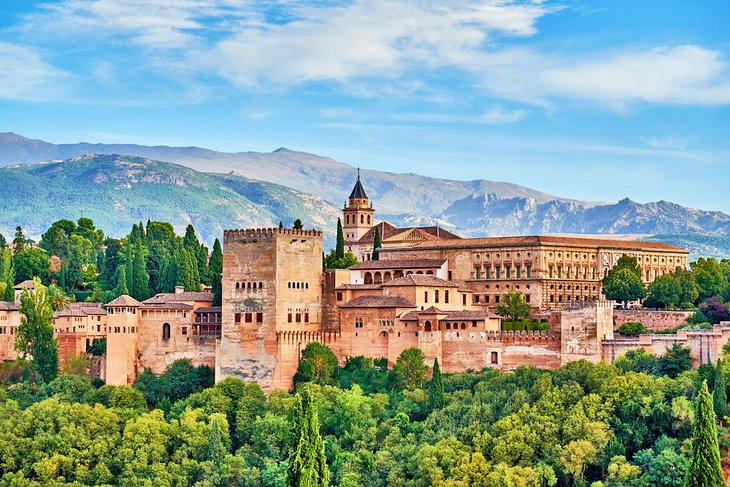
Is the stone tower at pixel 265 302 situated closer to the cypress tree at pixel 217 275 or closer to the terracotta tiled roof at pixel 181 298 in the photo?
the cypress tree at pixel 217 275

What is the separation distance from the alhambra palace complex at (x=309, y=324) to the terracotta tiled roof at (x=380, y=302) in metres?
0.05

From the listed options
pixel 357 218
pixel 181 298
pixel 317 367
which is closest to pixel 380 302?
pixel 317 367

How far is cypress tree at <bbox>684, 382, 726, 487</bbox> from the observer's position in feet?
142

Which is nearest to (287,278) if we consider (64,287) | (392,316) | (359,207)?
(392,316)

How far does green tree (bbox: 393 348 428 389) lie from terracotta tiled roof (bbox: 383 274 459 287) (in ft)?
14.6

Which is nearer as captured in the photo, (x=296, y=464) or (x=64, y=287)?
(x=296, y=464)

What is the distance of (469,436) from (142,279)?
33843 mm

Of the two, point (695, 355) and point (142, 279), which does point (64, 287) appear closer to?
point (142, 279)

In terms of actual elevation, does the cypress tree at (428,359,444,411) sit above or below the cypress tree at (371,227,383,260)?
below

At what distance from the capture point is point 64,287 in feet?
298

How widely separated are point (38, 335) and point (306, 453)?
2809 centimetres

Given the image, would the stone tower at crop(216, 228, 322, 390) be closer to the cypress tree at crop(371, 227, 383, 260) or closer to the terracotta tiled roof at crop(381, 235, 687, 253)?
the cypress tree at crop(371, 227, 383, 260)

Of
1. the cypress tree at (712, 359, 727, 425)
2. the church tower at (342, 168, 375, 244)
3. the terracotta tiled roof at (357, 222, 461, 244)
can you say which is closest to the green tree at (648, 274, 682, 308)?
the terracotta tiled roof at (357, 222, 461, 244)

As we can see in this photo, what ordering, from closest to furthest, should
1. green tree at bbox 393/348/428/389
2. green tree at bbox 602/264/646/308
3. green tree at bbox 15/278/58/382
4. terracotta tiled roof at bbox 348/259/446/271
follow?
green tree at bbox 393/348/428/389 → green tree at bbox 15/278/58/382 → terracotta tiled roof at bbox 348/259/446/271 → green tree at bbox 602/264/646/308
